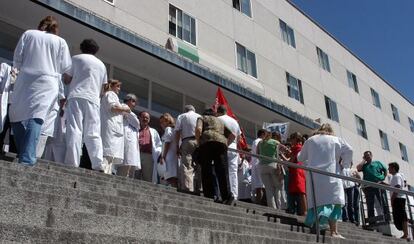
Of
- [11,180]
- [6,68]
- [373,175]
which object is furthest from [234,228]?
[373,175]

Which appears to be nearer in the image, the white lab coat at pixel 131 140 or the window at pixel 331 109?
the white lab coat at pixel 131 140

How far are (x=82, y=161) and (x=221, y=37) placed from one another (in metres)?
12.5

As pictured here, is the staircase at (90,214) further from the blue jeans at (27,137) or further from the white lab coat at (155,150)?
the white lab coat at (155,150)

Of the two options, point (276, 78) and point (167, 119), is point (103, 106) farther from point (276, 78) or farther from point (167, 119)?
point (276, 78)

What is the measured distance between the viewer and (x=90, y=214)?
3.30m

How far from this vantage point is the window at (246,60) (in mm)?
Answer: 19000

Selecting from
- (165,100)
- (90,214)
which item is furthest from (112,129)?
(165,100)

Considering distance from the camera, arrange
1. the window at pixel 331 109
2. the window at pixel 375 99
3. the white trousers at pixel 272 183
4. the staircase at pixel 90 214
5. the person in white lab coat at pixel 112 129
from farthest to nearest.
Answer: the window at pixel 375 99 → the window at pixel 331 109 → the white trousers at pixel 272 183 → the person in white lab coat at pixel 112 129 → the staircase at pixel 90 214

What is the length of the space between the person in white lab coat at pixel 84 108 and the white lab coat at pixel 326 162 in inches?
125

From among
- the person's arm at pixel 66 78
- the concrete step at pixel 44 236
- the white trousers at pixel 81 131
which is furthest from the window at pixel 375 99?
the concrete step at pixel 44 236

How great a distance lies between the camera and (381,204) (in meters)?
10.5

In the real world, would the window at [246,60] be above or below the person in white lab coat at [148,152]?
above

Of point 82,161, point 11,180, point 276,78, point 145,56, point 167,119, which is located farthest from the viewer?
point 276,78

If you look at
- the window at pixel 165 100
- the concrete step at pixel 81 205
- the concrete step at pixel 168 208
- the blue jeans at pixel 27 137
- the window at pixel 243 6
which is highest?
the window at pixel 243 6
